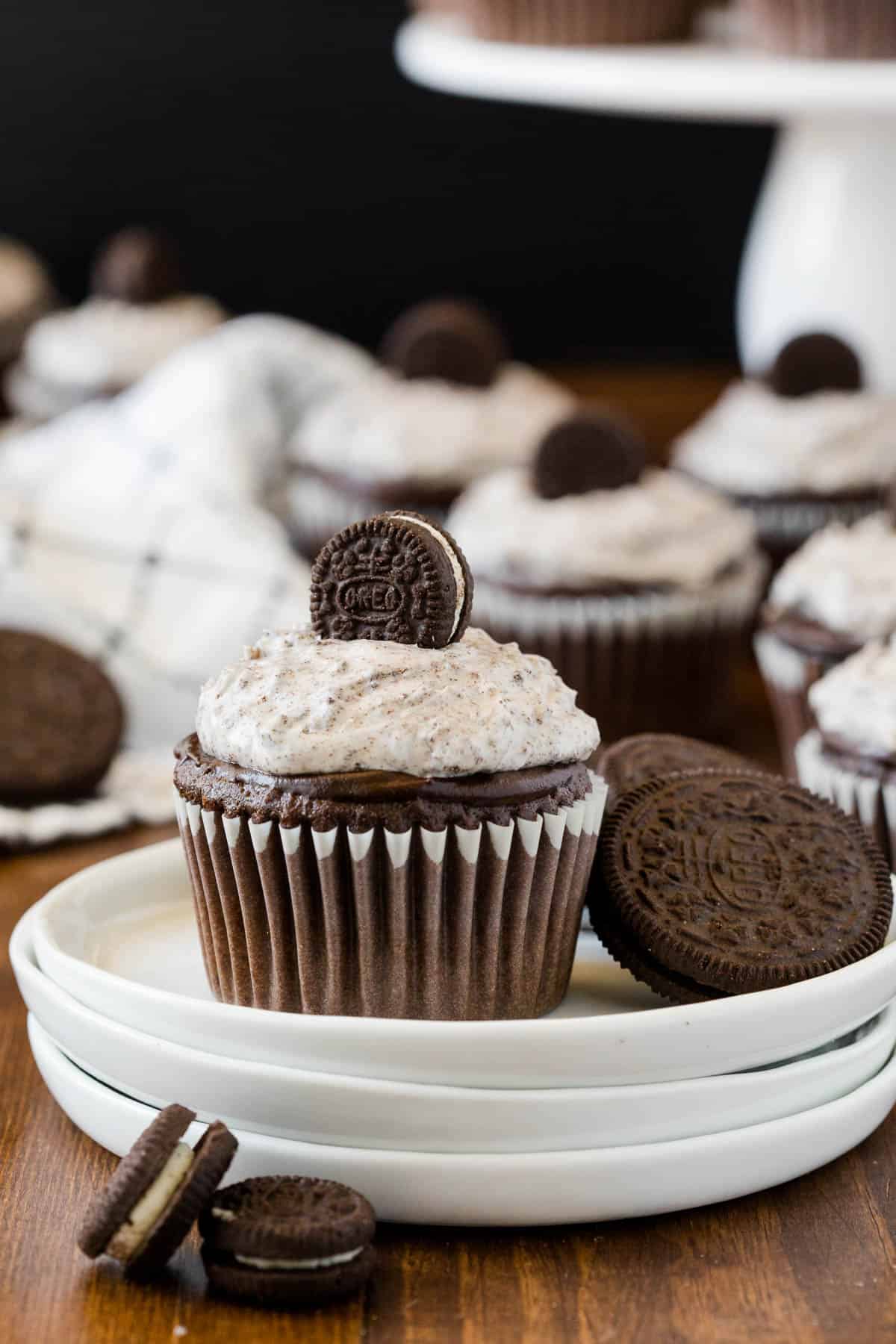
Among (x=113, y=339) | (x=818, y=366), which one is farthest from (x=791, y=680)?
(x=113, y=339)

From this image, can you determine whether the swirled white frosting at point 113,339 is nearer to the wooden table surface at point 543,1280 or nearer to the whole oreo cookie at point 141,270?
the whole oreo cookie at point 141,270

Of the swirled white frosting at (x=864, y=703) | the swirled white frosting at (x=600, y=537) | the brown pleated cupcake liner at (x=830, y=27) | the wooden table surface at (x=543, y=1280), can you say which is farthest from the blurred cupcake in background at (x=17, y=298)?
the wooden table surface at (x=543, y=1280)

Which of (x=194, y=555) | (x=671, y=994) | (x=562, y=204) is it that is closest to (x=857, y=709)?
(x=671, y=994)

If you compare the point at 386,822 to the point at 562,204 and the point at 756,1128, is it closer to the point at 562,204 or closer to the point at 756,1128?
the point at 756,1128

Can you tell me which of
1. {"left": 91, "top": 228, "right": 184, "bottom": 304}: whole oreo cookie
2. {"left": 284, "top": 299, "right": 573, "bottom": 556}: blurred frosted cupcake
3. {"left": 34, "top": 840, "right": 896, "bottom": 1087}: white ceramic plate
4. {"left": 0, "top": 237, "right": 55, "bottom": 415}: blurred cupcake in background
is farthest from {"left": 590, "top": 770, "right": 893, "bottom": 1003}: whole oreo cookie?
{"left": 0, "top": 237, "right": 55, "bottom": 415}: blurred cupcake in background

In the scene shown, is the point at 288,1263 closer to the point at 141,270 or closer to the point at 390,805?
the point at 390,805
